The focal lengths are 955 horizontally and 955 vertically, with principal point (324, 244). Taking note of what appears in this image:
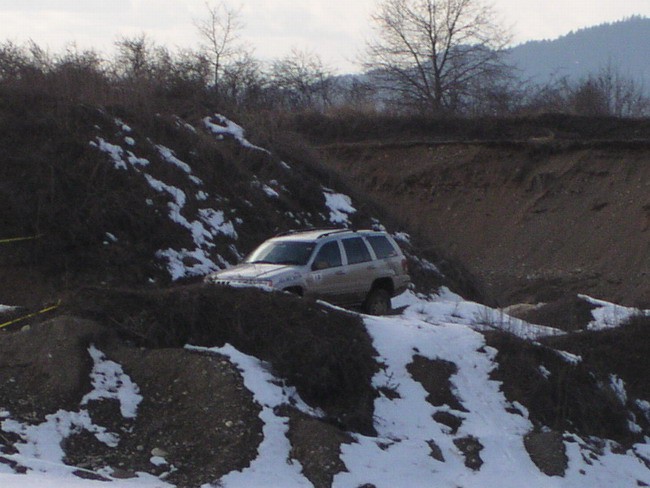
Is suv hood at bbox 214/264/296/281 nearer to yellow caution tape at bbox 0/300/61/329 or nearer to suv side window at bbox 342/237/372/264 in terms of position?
suv side window at bbox 342/237/372/264

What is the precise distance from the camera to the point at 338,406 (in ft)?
36.2

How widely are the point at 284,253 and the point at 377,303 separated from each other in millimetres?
2224

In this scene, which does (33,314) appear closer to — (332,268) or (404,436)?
(404,436)

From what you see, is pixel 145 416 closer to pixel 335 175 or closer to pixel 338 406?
pixel 338 406

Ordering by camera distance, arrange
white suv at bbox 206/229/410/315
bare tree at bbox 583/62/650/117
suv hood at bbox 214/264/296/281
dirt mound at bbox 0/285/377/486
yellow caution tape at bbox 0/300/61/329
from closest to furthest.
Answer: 1. dirt mound at bbox 0/285/377/486
2. yellow caution tape at bbox 0/300/61/329
3. suv hood at bbox 214/264/296/281
4. white suv at bbox 206/229/410/315
5. bare tree at bbox 583/62/650/117

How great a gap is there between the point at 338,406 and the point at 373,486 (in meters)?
1.84

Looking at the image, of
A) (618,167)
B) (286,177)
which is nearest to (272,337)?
(286,177)

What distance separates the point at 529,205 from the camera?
133ft

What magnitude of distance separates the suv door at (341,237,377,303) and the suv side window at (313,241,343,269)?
0.79 ft

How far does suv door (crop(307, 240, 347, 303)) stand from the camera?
53.5 feet

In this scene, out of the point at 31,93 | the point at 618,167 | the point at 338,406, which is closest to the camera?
the point at 338,406

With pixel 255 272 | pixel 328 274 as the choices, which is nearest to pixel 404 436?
pixel 255 272

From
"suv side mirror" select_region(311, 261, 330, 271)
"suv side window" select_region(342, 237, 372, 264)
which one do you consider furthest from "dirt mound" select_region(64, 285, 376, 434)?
"suv side window" select_region(342, 237, 372, 264)

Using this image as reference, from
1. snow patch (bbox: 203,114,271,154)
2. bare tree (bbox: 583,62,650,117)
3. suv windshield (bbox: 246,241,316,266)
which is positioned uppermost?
bare tree (bbox: 583,62,650,117)
